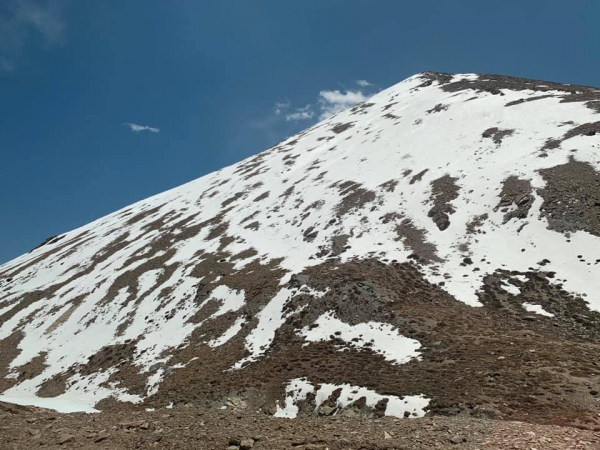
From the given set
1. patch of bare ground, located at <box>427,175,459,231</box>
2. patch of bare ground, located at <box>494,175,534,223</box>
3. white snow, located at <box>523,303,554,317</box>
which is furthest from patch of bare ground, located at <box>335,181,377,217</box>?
white snow, located at <box>523,303,554,317</box>

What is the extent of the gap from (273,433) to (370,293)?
59.0 feet

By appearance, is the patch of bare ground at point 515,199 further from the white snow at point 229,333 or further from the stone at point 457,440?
the stone at point 457,440

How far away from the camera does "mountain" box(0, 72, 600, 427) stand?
20.6 metres

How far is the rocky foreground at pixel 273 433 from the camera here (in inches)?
461

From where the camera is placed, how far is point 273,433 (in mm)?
13484

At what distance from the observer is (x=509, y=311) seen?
2650 centimetres

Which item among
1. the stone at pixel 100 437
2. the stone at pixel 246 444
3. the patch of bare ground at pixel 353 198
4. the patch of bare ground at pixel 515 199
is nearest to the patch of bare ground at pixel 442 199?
the patch of bare ground at pixel 515 199

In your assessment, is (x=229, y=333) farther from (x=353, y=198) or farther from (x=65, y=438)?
(x=353, y=198)

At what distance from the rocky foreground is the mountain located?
3311mm

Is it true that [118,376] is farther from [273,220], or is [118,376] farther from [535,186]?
[535,186]

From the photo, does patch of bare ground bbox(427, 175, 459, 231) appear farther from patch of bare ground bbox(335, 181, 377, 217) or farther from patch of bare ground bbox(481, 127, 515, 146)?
patch of bare ground bbox(481, 127, 515, 146)

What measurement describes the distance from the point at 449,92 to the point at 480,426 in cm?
7947

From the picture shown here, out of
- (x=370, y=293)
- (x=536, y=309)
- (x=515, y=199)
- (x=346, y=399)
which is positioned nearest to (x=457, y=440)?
(x=346, y=399)

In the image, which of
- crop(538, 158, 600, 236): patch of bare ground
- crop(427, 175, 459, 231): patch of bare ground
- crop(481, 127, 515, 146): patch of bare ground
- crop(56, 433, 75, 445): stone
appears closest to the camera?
crop(56, 433, 75, 445): stone
